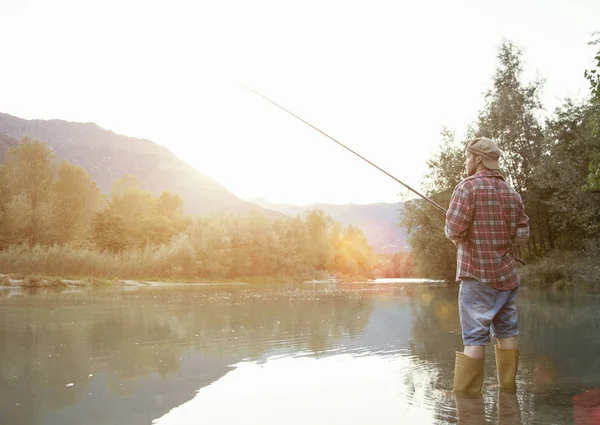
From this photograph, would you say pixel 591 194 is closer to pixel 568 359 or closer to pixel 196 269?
pixel 568 359

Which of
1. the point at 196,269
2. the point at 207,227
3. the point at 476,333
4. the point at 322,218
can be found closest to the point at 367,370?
the point at 476,333

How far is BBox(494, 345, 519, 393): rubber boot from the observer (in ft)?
16.3

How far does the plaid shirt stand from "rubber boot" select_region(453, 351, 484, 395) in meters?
0.67

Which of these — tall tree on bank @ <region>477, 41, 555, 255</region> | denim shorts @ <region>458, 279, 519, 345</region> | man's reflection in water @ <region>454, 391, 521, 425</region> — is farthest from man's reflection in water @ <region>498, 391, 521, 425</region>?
tall tree on bank @ <region>477, 41, 555, 255</region>

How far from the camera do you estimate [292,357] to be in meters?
7.41

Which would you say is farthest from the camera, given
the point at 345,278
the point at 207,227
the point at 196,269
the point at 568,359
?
the point at 345,278

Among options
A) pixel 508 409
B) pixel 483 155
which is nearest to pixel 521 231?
pixel 483 155

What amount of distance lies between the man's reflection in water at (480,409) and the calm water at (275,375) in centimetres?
2

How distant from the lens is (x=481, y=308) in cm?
477

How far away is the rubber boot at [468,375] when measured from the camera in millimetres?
4789

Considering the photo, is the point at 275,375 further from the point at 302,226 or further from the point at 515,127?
the point at 302,226

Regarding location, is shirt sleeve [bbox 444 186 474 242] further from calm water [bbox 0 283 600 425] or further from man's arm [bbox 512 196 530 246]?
calm water [bbox 0 283 600 425]

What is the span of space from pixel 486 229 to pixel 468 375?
1.26 meters

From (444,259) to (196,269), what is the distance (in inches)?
1182
